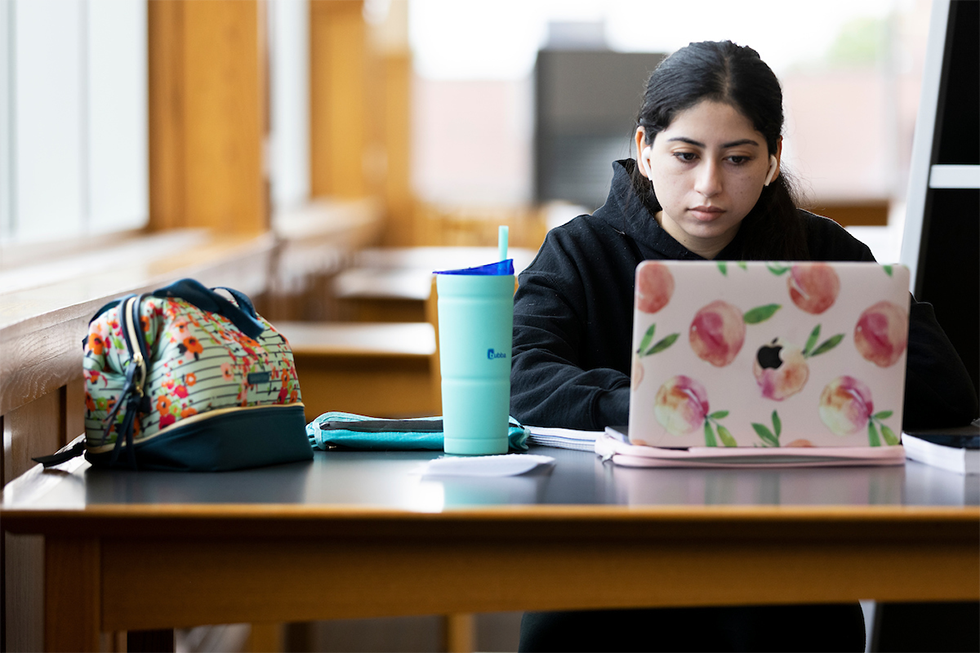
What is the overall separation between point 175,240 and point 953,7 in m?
1.85

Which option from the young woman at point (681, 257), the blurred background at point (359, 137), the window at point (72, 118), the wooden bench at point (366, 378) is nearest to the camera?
the young woman at point (681, 257)

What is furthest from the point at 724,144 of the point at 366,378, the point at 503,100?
the point at 503,100

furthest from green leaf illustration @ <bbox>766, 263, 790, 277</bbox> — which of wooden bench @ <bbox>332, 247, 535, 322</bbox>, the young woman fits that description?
wooden bench @ <bbox>332, 247, 535, 322</bbox>

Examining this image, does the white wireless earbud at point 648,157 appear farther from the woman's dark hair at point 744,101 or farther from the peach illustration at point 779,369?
the peach illustration at point 779,369

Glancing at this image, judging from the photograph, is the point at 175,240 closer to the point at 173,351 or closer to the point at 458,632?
the point at 458,632

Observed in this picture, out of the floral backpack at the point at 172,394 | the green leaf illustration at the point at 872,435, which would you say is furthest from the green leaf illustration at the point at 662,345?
the floral backpack at the point at 172,394

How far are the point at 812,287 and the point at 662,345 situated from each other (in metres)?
0.15

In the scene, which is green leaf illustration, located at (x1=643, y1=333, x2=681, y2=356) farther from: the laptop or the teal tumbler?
the teal tumbler

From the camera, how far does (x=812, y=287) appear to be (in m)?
0.98

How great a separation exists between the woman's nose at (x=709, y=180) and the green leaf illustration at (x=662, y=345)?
0.38 meters

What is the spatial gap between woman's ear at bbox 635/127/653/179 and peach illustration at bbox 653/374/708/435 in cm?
49

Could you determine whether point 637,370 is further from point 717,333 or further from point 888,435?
point 888,435

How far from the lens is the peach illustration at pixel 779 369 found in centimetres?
99

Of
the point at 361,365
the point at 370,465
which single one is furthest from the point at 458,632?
the point at 370,465
